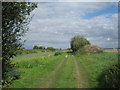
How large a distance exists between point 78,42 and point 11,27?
82.1 m

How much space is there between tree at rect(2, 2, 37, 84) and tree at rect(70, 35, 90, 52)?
79215 millimetres

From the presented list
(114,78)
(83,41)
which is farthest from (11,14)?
(83,41)

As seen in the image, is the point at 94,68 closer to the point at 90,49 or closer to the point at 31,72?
the point at 31,72

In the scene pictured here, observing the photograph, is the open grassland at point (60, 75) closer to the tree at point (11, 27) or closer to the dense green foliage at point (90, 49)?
the tree at point (11, 27)

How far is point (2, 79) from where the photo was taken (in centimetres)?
872

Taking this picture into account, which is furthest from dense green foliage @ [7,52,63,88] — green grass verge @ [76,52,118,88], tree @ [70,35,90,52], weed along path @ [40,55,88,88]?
tree @ [70,35,90,52]

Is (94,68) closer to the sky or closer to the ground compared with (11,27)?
closer to the ground

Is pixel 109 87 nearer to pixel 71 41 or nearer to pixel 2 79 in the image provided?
pixel 2 79

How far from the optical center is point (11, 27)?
331 inches

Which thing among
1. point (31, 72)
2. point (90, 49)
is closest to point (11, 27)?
point (31, 72)

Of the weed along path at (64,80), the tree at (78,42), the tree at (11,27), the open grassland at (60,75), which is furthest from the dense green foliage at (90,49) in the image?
the tree at (11,27)

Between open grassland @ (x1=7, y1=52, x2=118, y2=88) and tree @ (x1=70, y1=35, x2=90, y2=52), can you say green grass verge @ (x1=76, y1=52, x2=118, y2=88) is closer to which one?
open grassland @ (x1=7, y1=52, x2=118, y2=88)

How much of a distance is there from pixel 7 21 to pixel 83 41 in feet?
272

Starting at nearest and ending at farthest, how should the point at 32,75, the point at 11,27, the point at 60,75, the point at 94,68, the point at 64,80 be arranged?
the point at 11,27
the point at 64,80
the point at 60,75
the point at 32,75
the point at 94,68
